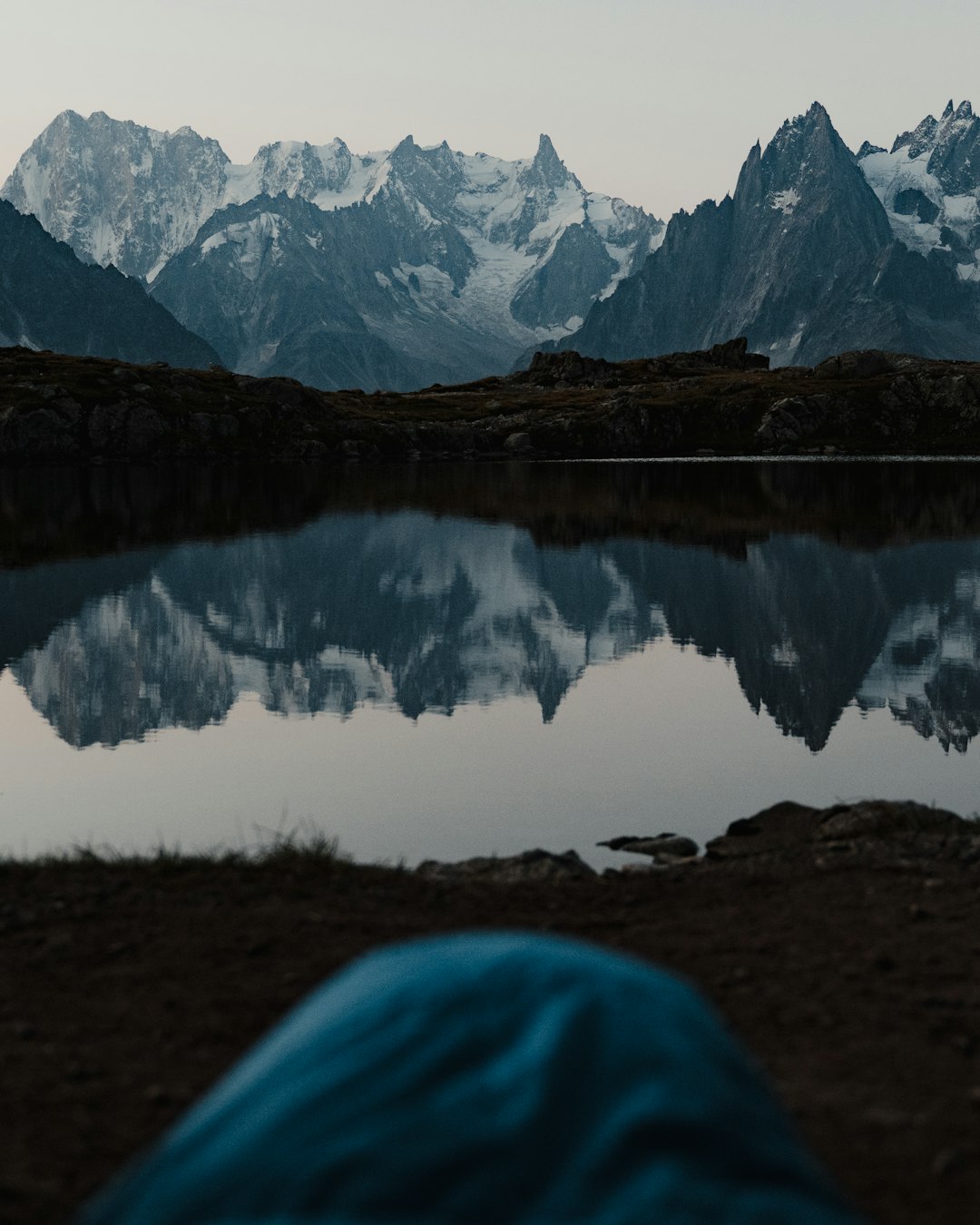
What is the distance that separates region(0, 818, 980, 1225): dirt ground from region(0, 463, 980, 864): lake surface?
393 cm

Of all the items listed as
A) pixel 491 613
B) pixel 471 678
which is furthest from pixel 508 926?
pixel 491 613

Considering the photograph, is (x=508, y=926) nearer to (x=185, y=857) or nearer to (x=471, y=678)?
(x=185, y=857)

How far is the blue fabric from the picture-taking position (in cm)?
675

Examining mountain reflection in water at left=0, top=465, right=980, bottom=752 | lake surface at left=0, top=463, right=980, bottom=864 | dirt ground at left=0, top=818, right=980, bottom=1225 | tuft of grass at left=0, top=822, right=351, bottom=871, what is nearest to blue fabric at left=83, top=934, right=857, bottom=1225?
dirt ground at left=0, top=818, right=980, bottom=1225

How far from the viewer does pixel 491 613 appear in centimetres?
4981

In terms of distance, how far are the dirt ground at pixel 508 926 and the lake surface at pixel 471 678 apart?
393 cm

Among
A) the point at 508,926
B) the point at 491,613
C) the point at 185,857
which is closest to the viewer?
the point at 508,926

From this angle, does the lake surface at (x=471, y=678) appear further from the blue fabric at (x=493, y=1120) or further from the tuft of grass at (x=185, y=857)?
the blue fabric at (x=493, y=1120)

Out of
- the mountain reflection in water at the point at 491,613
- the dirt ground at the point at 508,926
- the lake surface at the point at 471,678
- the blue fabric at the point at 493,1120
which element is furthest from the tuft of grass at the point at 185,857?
the mountain reflection in water at the point at 491,613

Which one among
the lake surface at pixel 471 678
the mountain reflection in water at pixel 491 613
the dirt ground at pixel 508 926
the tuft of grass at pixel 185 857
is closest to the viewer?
the dirt ground at pixel 508 926

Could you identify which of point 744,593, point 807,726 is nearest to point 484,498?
point 744,593

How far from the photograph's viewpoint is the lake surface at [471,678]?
79.0 feet

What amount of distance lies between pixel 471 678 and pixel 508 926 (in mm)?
21126

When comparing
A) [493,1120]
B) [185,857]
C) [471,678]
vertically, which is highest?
[493,1120]
